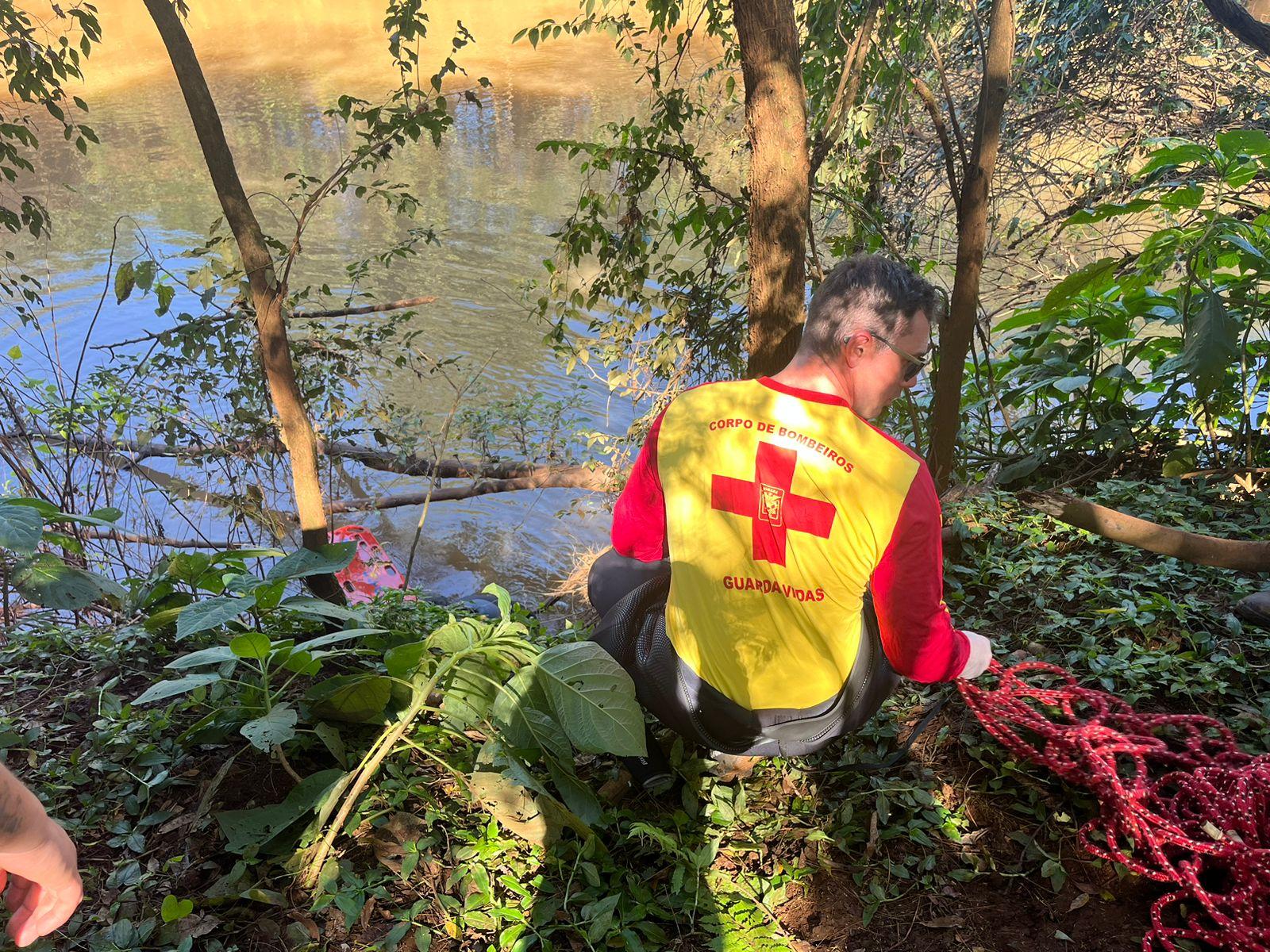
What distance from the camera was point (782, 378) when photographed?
211 cm

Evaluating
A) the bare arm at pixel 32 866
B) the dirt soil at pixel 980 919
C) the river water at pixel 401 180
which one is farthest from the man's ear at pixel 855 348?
the river water at pixel 401 180

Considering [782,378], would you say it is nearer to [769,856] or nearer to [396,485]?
[769,856]

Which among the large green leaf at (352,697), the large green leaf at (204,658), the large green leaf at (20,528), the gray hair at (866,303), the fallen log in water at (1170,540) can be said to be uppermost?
the gray hair at (866,303)

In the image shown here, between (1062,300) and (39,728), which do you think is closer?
(39,728)

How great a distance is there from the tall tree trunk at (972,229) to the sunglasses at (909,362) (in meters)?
1.13

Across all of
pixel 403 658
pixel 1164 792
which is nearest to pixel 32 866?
pixel 403 658

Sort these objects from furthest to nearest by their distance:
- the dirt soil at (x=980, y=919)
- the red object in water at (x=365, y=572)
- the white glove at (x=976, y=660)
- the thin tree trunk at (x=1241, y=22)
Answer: the red object in water at (x=365, y=572) < the thin tree trunk at (x=1241, y=22) < the white glove at (x=976, y=660) < the dirt soil at (x=980, y=919)

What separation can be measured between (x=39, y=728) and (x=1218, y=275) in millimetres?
4794

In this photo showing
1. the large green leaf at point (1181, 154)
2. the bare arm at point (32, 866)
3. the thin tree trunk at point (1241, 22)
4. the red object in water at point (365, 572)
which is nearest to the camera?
the bare arm at point (32, 866)

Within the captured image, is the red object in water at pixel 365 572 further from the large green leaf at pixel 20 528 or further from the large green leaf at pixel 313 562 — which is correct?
the large green leaf at pixel 20 528

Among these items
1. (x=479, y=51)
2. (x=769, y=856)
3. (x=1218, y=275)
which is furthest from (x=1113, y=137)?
(x=479, y=51)

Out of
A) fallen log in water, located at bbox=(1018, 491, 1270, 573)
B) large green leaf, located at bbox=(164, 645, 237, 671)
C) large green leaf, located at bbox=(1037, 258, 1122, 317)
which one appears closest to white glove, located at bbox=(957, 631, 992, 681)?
fallen log in water, located at bbox=(1018, 491, 1270, 573)

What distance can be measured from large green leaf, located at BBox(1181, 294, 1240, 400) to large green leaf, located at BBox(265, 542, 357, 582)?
2.94 metres

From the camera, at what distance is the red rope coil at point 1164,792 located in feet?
6.25
